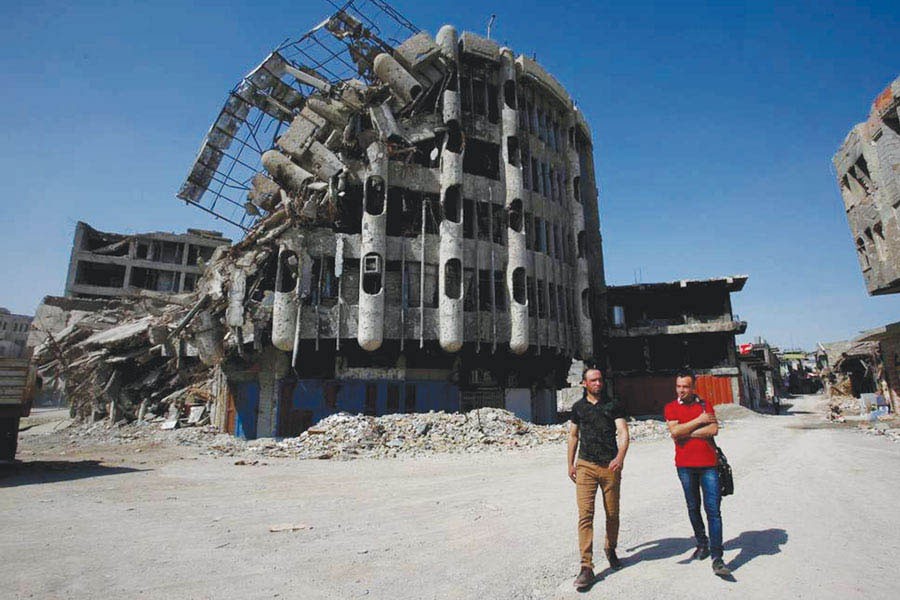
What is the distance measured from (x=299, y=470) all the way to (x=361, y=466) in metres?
1.66

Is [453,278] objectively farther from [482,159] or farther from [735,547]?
[735,547]

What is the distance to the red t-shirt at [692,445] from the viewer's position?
454 cm

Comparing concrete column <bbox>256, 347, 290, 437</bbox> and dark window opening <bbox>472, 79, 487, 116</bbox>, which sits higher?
dark window opening <bbox>472, 79, 487, 116</bbox>

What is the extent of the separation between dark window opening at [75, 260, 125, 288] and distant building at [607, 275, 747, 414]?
55801mm

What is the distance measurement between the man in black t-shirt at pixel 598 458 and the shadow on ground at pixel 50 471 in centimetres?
1215

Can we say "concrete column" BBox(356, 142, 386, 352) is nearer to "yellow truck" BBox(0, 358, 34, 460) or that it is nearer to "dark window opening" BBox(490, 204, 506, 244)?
"dark window opening" BBox(490, 204, 506, 244)

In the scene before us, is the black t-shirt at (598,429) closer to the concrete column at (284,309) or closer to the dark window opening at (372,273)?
the dark window opening at (372,273)

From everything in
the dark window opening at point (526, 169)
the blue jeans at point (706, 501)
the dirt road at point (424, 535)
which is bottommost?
the dirt road at point (424, 535)

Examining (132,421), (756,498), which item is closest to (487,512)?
(756,498)

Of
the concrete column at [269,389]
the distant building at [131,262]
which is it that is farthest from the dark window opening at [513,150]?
the distant building at [131,262]

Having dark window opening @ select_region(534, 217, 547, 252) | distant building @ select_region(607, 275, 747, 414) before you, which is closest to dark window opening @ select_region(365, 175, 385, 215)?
dark window opening @ select_region(534, 217, 547, 252)

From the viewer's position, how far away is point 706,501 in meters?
4.52

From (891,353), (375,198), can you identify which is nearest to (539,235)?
(375,198)

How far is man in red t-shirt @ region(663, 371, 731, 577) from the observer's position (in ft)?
14.7
